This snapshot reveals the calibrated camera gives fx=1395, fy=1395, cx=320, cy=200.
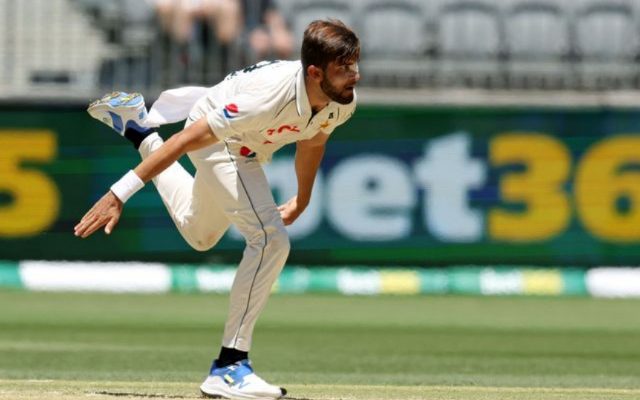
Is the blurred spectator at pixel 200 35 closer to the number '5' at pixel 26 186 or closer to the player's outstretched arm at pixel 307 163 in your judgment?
the number '5' at pixel 26 186

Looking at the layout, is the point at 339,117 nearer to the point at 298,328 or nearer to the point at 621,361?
the point at 621,361

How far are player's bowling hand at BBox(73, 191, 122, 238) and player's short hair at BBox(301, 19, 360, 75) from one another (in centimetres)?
103

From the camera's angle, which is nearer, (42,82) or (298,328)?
(298,328)

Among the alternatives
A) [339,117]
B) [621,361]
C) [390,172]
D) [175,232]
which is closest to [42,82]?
[175,232]

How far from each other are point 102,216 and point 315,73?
44.0 inches

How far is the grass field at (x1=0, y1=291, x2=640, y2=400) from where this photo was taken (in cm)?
727

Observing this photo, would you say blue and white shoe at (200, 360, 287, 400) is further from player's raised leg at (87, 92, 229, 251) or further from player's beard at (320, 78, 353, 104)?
player's beard at (320, 78, 353, 104)

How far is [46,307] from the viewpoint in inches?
471

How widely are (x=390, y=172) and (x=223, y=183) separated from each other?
270 inches

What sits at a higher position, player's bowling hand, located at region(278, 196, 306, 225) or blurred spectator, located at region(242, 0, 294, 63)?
player's bowling hand, located at region(278, 196, 306, 225)

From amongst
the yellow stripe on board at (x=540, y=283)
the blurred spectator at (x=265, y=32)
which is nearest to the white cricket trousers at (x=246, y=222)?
the yellow stripe on board at (x=540, y=283)

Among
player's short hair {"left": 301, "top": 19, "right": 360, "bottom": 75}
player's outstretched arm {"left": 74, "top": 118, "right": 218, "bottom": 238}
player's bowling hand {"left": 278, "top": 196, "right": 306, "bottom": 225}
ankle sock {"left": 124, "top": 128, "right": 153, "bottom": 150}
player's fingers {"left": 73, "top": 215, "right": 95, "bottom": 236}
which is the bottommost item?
player's bowling hand {"left": 278, "top": 196, "right": 306, "bottom": 225}

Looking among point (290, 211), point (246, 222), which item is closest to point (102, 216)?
point (246, 222)

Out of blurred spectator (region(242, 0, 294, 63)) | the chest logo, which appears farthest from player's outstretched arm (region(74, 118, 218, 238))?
blurred spectator (region(242, 0, 294, 63))
